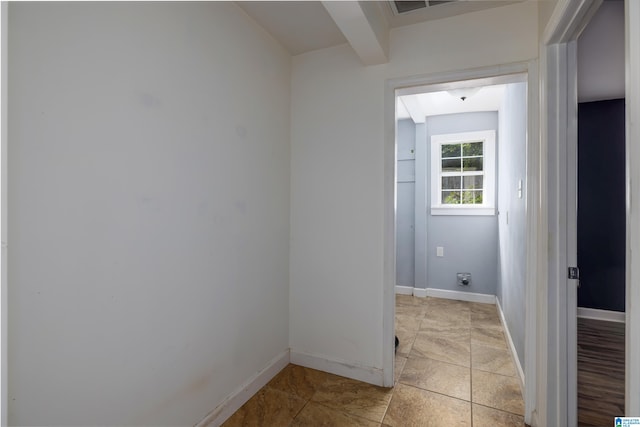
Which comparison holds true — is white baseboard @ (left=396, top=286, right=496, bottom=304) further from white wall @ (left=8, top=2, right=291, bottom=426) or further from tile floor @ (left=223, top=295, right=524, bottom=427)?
white wall @ (left=8, top=2, right=291, bottom=426)

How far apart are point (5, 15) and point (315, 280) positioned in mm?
1972

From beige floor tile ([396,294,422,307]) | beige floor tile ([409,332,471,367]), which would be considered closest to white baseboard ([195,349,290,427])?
beige floor tile ([409,332,471,367])

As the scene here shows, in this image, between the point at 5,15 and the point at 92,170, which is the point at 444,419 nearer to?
the point at 92,170

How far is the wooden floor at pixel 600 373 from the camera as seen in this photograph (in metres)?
1.82

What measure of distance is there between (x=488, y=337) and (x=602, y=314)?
1.67 m

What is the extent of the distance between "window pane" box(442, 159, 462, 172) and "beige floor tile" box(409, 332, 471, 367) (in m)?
2.31

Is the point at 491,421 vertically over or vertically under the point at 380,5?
under

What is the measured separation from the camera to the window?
4.03 m

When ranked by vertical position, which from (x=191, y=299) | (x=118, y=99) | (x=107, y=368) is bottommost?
(x=107, y=368)

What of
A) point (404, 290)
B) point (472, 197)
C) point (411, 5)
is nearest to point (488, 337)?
point (404, 290)

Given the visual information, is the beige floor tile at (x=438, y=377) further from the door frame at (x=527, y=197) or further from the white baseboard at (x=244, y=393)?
the white baseboard at (x=244, y=393)

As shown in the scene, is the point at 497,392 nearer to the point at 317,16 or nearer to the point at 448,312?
the point at 448,312

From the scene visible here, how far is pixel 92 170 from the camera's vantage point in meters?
1.12

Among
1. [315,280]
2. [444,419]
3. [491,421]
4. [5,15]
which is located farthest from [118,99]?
[491,421]
